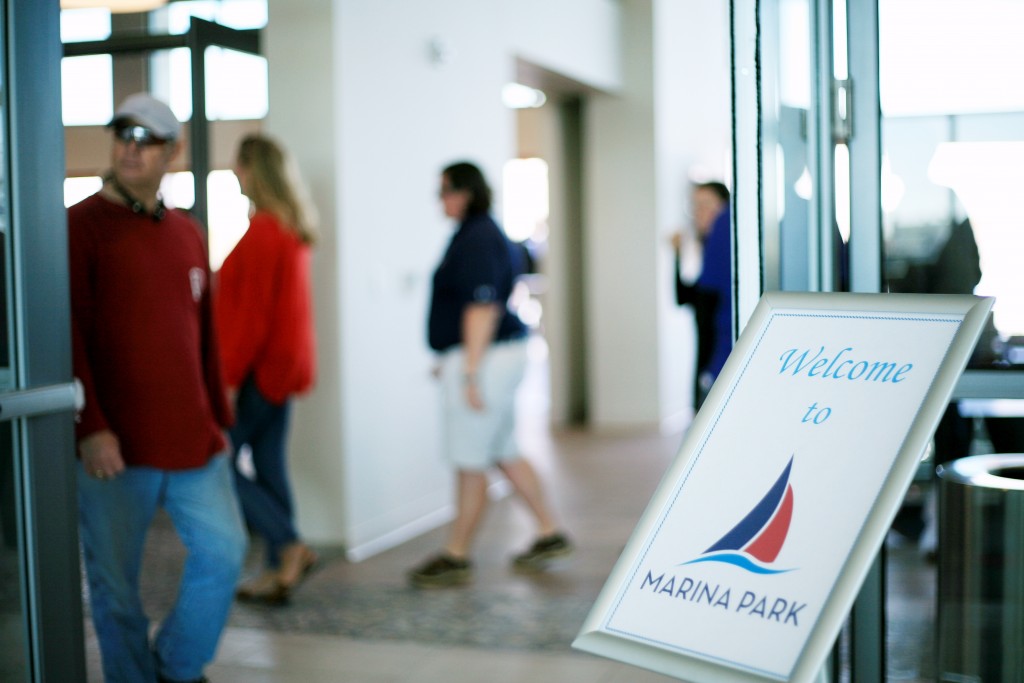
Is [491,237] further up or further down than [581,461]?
further up

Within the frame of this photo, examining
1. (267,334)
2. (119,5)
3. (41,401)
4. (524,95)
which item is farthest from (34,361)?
(524,95)

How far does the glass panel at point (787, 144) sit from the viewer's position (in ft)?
7.93

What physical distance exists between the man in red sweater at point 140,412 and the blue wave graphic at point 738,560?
60.9 inches

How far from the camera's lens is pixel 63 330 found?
99.7 inches

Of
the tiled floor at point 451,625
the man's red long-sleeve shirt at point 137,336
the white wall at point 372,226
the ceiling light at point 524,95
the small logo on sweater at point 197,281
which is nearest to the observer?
the man's red long-sleeve shirt at point 137,336

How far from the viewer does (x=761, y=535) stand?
1.79 metres

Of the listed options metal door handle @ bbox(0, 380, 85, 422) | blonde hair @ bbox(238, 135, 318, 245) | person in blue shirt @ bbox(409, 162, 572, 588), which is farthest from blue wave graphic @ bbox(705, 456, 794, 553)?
blonde hair @ bbox(238, 135, 318, 245)

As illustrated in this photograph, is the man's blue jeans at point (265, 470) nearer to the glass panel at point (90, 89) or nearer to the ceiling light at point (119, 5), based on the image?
Result: the glass panel at point (90, 89)

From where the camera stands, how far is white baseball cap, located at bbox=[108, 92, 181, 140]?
289 cm

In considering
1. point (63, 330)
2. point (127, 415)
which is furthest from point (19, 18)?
point (127, 415)

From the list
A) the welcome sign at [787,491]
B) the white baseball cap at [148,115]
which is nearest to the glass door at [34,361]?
the white baseball cap at [148,115]

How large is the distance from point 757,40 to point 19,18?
1.47 metres

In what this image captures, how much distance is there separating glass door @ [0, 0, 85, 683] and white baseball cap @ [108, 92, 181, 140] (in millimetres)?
395

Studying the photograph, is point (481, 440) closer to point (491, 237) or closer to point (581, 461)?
point (491, 237)
